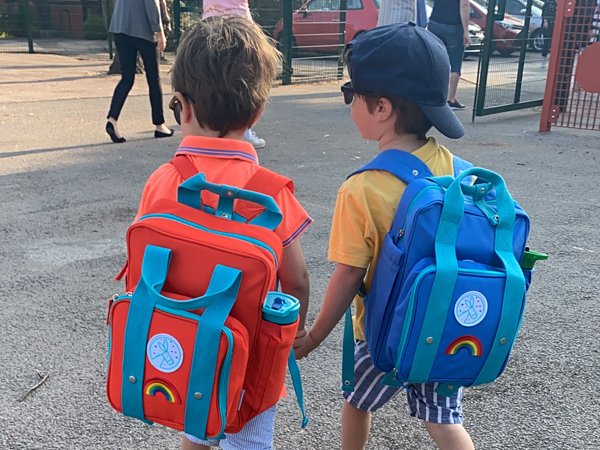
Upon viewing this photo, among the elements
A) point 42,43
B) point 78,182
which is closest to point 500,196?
point 78,182

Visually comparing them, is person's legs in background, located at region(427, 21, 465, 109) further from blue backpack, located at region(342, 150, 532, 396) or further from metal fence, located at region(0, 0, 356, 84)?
blue backpack, located at region(342, 150, 532, 396)

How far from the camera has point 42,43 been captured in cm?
1653

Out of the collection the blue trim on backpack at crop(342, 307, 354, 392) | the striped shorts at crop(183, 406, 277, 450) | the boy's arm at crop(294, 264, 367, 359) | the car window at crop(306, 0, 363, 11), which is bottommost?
the striped shorts at crop(183, 406, 277, 450)

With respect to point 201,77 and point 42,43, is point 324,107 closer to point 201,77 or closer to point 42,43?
point 201,77

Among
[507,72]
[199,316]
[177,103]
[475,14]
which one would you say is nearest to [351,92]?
[177,103]

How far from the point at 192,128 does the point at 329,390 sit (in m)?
1.40

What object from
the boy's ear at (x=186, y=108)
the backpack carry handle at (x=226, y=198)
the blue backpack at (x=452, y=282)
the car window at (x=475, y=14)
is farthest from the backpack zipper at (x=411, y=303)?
the car window at (x=475, y=14)

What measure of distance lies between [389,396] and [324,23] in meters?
11.3

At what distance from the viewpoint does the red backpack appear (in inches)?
55.7

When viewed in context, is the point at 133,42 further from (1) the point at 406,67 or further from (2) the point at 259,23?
(2) the point at 259,23

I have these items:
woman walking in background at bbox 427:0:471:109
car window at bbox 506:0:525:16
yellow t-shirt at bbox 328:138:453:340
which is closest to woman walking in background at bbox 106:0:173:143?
woman walking in background at bbox 427:0:471:109

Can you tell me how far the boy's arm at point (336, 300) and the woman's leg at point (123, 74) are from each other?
5.22 meters

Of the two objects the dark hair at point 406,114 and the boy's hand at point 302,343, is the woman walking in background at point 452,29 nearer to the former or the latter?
the dark hair at point 406,114

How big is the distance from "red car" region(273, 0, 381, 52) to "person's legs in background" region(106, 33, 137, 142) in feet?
17.6
